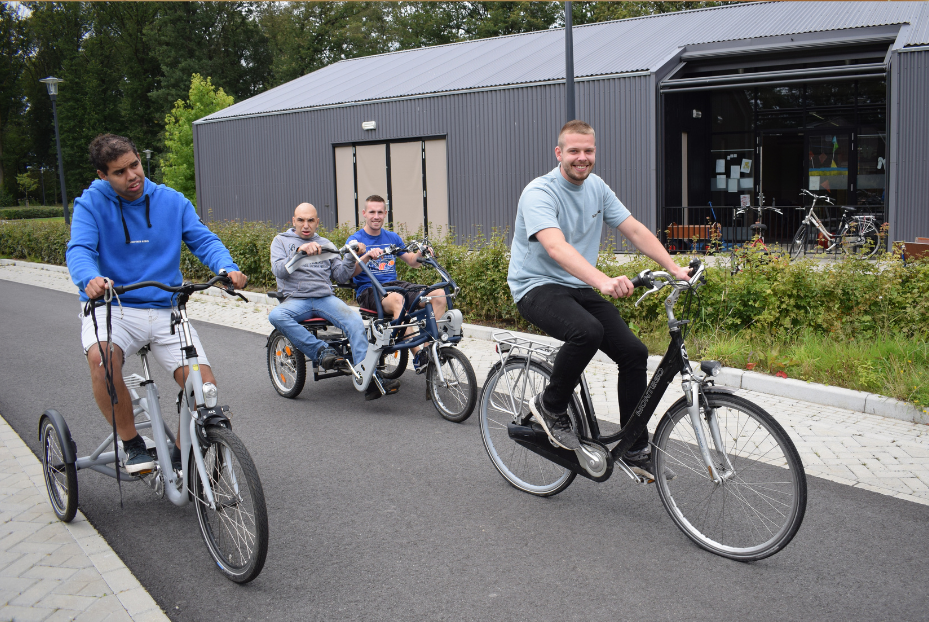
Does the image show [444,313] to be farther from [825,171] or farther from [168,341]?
[825,171]

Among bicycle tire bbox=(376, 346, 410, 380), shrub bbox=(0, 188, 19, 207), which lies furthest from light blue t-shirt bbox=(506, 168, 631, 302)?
shrub bbox=(0, 188, 19, 207)

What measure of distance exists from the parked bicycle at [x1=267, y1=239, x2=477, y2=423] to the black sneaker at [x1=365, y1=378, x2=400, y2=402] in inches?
2.0

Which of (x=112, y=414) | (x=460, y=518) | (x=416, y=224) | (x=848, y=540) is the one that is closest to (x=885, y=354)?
(x=848, y=540)

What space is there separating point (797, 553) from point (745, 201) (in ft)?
57.3

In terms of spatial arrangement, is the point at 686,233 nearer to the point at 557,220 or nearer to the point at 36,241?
the point at 557,220

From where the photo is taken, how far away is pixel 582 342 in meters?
3.99

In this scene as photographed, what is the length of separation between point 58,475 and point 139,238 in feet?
4.56

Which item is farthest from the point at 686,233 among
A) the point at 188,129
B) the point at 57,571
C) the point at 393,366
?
the point at 188,129

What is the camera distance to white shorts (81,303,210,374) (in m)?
4.02

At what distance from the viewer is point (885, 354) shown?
6.48m

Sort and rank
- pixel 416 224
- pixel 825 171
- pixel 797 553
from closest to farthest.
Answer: pixel 797 553 → pixel 825 171 → pixel 416 224

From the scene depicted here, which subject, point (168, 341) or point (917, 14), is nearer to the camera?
point (168, 341)

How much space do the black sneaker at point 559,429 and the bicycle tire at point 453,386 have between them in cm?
175

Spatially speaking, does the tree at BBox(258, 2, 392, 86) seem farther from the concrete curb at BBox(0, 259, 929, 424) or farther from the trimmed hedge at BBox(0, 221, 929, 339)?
the concrete curb at BBox(0, 259, 929, 424)
